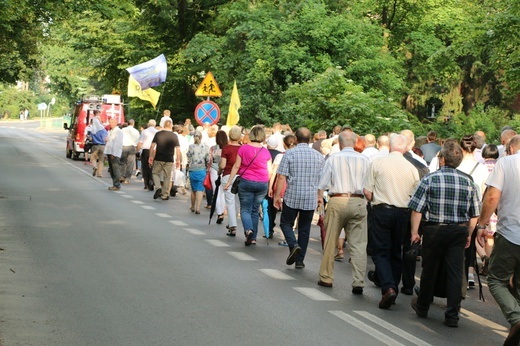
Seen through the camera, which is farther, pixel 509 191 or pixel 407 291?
pixel 407 291

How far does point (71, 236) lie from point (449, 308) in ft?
23.4

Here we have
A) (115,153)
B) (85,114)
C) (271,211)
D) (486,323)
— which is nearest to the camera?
(486,323)

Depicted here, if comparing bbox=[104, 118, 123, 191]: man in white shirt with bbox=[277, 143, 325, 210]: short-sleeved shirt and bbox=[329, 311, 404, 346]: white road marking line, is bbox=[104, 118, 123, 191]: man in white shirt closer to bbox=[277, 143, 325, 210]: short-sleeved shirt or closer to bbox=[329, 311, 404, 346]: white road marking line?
bbox=[277, 143, 325, 210]: short-sleeved shirt

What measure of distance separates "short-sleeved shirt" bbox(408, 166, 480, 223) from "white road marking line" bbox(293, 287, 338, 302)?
1.44m

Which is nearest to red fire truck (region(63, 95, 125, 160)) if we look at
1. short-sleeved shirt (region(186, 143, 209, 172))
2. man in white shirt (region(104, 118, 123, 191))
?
man in white shirt (region(104, 118, 123, 191))

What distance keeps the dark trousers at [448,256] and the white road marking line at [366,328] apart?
0.83m

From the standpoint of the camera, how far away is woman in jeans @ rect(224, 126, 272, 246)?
50.1 ft

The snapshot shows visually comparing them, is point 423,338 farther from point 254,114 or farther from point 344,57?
point 254,114

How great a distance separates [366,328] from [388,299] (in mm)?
1244

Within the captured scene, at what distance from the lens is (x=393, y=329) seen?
901 cm

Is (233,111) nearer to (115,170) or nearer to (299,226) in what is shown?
(115,170)

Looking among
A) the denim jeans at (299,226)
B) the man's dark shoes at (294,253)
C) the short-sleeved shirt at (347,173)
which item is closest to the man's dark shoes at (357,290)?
the short-sleeved shirt at (347,173)

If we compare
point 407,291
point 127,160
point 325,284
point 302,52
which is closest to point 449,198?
point 407,291

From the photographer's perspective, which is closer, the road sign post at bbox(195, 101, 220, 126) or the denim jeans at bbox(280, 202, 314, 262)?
the denim jeans at bbox(280, 202, 314, 262)
